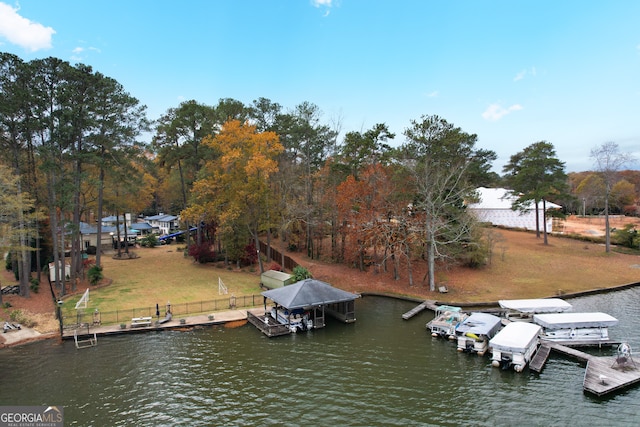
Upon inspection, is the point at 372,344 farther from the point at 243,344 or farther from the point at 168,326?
the point at 168,326

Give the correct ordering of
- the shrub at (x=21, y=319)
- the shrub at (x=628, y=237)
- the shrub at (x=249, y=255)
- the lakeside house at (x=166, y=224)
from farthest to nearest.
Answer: the lakeside house at (x=166, y=224) < the shrub at (x=628, y=237) < the shrub at (x=249, y=255) < the shrub at (x=21, y=319)

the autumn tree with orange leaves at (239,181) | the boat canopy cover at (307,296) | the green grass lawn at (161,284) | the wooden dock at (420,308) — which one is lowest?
the wooden dock at (420,308)

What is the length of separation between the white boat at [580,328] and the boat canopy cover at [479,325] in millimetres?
2606

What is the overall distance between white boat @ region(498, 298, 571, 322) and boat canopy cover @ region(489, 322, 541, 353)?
10.6ft

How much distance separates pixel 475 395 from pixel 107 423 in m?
13.9

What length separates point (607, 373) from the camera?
52.3ft

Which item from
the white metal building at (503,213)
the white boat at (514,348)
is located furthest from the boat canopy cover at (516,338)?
the white metal building at (503,213)

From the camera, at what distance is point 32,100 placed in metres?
25.6

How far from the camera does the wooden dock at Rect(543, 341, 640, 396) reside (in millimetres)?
14883

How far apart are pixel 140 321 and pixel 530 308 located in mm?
23826

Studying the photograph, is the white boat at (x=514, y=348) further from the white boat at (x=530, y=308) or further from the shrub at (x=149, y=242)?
the shrub at (x=149, y=242)

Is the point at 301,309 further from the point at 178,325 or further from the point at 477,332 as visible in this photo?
the point at 477,332

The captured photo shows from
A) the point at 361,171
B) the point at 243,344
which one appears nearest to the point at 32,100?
the point at 243,344

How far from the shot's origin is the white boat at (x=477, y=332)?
18922 mm
